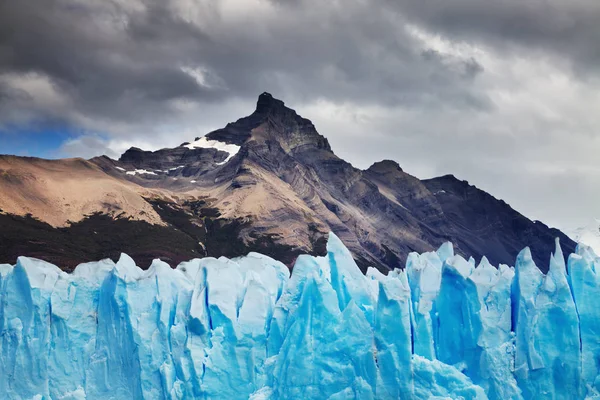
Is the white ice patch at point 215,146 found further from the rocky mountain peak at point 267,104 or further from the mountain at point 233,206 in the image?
the rocky mountain peak at point 267,104

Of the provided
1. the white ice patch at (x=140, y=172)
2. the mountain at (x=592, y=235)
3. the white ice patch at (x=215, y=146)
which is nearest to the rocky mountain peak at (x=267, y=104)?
the white ice patch at (x=215, y=146)

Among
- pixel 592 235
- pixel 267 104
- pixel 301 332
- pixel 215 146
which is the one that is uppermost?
pixel 267 104

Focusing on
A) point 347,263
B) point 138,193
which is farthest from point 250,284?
point 138,193

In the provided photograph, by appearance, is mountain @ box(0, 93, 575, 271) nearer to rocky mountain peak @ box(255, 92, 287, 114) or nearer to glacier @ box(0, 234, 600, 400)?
rocky mountain peak @ box(255, 92, 287, 114)

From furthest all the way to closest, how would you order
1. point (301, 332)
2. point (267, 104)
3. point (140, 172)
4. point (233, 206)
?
1. point (267, 104)
2. point (140, 172)
3. point (233, 206)
4. point (301, 332)

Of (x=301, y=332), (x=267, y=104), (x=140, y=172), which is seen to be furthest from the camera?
(x=267, y=104)

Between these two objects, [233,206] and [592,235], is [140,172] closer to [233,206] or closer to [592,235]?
[233,206]

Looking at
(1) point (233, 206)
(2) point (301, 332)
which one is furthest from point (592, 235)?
(2) point (301, 332)

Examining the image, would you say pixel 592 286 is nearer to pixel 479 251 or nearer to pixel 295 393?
pixel 295 393

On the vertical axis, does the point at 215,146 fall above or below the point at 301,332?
above
